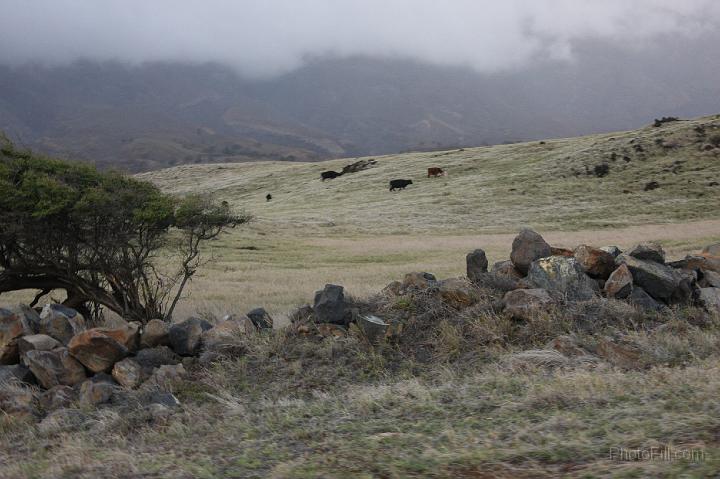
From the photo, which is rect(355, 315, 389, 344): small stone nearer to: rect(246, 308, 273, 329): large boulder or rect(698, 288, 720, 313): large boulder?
rect(246, 308, 273, 329): large boulder

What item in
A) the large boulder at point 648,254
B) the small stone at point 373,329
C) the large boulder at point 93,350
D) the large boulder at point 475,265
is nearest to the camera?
the large boulder at point 93,350

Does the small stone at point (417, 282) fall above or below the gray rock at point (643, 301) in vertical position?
above

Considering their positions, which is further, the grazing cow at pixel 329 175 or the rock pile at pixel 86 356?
the grazing cow at pixel 329 175

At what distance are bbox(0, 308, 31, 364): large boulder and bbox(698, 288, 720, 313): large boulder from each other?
976 cm

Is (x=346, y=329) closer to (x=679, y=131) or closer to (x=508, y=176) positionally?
(x=508, y=176)

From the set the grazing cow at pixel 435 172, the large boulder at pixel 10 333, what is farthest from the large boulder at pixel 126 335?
the grazing cow at pixel 435 172

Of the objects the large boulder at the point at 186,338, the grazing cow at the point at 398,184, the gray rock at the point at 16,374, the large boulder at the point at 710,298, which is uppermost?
the grazing cow at the point at 398,184

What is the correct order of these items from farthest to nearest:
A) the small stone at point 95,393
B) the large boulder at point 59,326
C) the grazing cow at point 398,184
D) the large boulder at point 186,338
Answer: the grazing cow at point 398,184, the large boulder at point 59,326, the large boulder at point 186,338, the small stone at point 95,393

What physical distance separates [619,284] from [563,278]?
78 centimetres

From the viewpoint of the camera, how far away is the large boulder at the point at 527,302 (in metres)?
8.18

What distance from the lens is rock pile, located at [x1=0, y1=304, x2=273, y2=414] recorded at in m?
7.57

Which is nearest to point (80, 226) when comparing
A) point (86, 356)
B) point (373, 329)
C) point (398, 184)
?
point (86, 356)

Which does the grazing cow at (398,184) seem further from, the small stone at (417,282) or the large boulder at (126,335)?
the large boulder at (126,335)

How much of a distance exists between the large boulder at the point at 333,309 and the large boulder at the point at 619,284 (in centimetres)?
381
